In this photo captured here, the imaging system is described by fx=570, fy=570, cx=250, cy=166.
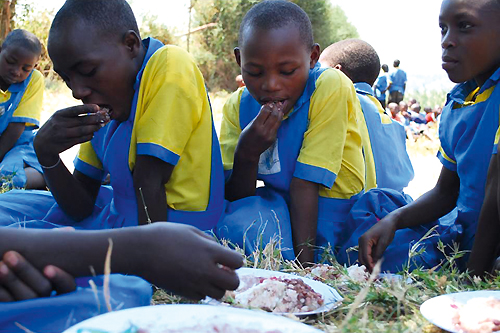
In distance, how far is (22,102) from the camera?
5.17 metres

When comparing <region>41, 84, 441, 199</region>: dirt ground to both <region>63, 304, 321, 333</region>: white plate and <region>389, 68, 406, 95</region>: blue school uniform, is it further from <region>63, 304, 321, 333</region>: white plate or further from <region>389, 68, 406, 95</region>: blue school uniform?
<region>63, 304, 321, 333</region>: white plate

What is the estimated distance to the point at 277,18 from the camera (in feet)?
8.81

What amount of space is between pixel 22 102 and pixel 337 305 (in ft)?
13.9

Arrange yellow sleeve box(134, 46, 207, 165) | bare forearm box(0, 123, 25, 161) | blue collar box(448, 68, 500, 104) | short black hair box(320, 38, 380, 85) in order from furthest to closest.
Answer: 1. bare forearm box(0, 123, 25, 161)
2. short black hair box(320, 38, 380, 85)
3. blue collar box(448, 68, 500, 104)
4. yellow sleeve box(134, 46, 207, 165)

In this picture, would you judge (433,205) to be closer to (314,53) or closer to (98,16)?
(314,53)

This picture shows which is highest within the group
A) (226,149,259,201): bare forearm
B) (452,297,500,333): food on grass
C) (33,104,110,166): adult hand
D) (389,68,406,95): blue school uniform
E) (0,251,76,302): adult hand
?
(33,104,110,166): adult hand

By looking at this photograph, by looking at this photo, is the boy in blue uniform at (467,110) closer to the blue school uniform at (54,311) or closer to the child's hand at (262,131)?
the child's hand at (262,131)

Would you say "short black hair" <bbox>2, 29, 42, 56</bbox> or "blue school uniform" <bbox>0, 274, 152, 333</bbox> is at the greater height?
"short black hair" <bbox>2, 29, 42, 56</bbox>

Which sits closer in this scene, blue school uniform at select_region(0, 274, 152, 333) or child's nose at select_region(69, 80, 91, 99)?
blue school uniform at select_region(0, 274, 152, 333)

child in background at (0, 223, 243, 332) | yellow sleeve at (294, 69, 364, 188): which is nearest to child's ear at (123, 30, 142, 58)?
yellow sleeve at (294, 69, 364, 188)

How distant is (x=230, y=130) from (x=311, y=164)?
62 cm

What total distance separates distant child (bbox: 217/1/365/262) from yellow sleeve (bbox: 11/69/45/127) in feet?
9.68

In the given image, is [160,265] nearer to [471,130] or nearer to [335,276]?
[335,276]

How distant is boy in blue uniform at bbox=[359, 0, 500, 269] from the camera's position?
2.37m
